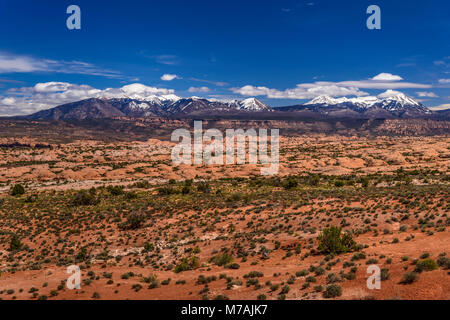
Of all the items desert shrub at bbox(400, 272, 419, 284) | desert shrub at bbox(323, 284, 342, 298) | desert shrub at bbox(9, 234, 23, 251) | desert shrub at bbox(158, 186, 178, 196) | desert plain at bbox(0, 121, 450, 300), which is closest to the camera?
desert shrub at bbox(400, 272, 419, 284)

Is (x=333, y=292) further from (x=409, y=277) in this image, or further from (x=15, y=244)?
(x=15, y=244)

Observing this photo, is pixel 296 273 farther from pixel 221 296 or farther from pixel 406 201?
pixel 406 201

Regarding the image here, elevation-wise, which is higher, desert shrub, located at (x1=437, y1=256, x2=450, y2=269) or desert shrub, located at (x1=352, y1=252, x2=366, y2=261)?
desert shrub, located at (x1=437, y1=256, x2=450, y2=269)

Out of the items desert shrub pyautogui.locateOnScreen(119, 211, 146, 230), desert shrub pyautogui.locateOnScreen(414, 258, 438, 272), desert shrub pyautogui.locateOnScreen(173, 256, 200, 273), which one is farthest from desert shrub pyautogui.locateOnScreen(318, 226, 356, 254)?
desert shrub pyautogui.locateOnScreen(119, 211, 146, 230)

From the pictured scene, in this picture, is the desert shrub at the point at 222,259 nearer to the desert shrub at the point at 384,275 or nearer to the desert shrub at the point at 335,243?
the desert shrub at the point at 335,243

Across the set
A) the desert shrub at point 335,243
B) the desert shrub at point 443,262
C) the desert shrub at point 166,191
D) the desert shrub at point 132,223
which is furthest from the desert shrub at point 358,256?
the desert shrub at point 166,191

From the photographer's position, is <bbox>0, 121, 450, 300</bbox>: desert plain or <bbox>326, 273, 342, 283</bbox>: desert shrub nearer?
<bbox>326, 273, 342, 283</bbox>: desert shrub

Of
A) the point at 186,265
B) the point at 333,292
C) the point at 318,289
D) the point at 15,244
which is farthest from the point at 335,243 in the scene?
the point at 15,244

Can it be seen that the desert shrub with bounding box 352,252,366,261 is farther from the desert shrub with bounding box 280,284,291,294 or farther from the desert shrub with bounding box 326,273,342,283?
the desert shrub with bounding box 280,284,291,294
